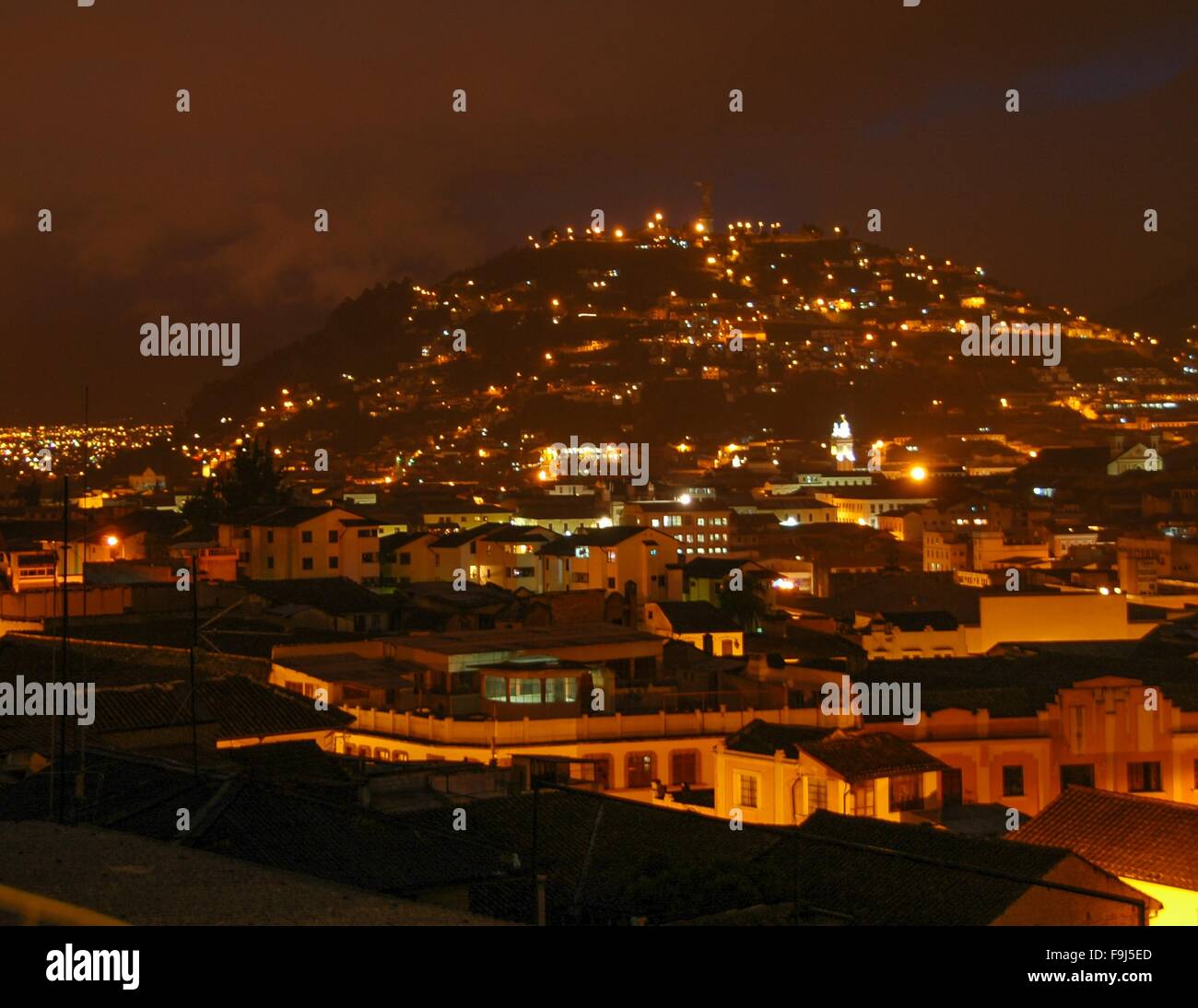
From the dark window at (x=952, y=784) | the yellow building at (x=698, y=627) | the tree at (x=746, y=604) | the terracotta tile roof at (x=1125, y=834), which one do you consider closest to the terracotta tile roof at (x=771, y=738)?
the dark window at (x=952, y=784)

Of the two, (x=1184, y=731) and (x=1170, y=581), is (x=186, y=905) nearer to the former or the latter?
(x=1184, y=731)

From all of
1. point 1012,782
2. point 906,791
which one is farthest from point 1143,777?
point 906,791

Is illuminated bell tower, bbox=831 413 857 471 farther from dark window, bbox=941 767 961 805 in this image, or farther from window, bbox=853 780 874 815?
window, bbox=853 780 874 815

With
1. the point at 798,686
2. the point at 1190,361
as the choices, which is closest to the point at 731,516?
the point at 798,686
